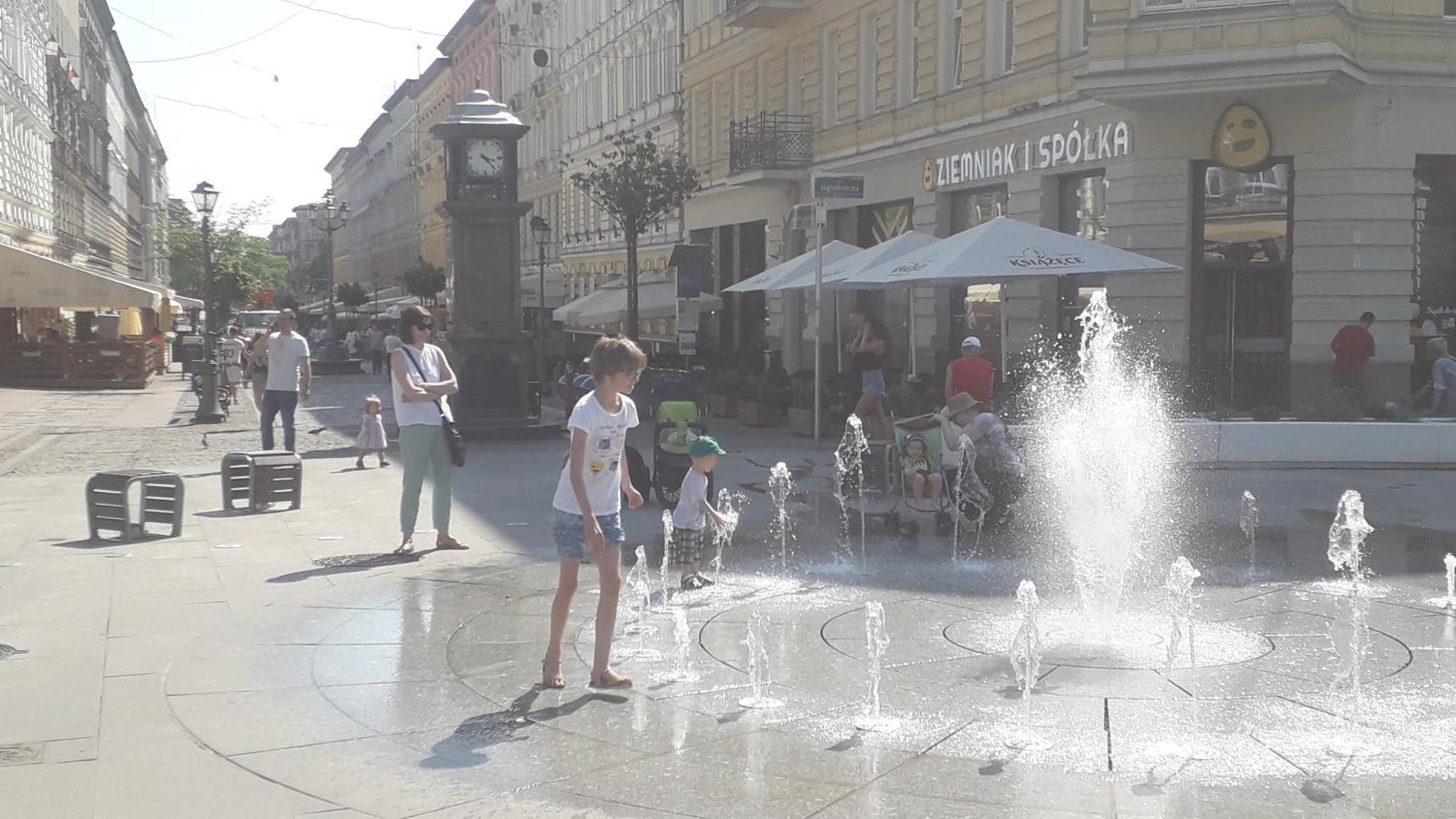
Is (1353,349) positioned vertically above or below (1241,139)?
below

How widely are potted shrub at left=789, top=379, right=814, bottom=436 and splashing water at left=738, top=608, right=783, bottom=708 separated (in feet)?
38.9

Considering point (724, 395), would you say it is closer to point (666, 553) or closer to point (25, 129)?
point (666, 553)

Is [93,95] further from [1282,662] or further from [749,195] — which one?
[1282,662]

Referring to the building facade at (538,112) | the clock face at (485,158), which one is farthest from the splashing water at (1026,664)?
the building facade at (538,112)

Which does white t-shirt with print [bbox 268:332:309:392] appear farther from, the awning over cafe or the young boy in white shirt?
the awning over cafe

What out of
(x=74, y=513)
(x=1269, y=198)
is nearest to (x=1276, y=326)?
(x=1269, y=198)

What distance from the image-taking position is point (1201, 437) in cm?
1577

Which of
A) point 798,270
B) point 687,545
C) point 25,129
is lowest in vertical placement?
point 687,545

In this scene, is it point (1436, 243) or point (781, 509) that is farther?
point (1436, 243)

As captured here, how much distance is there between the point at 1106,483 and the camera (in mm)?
11977

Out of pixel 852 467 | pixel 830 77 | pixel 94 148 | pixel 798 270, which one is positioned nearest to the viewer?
pixel 852 467

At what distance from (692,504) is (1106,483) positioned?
14.4 ft

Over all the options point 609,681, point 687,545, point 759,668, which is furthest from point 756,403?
point 609,681

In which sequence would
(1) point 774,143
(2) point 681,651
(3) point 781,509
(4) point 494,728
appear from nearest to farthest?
(4) point 494,728 < (2) point 681,651 < (3) point 781,509 < (1) point 774,143
